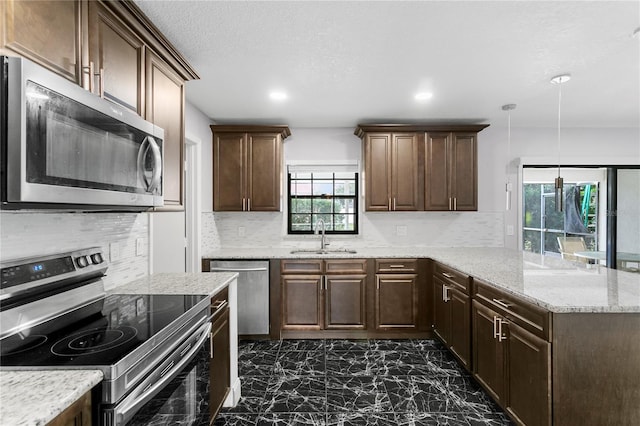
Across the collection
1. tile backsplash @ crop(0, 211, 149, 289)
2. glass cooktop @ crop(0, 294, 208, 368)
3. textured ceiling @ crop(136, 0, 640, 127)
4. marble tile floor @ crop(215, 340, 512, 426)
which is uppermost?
textured ceiling @ crop(136, 0, 640, 127)

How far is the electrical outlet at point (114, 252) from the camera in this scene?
2.01 m

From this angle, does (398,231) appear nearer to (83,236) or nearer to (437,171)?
(437,171)

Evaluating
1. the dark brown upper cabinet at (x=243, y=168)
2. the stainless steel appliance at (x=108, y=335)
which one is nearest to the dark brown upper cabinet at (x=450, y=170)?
→ the dark brown upper cabinet at (x=243, y=168)

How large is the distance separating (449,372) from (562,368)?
1317 millimetres

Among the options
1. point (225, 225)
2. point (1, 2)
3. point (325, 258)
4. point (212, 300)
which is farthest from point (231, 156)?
point (1, 2)

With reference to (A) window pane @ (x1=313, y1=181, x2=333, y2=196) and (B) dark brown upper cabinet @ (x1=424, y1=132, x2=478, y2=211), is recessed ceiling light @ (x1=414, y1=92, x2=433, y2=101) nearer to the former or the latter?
(B) dark brown upper cabinet @ (x1=424, y1=132, x2=478, y2=211)

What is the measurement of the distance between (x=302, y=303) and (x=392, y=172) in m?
1.75

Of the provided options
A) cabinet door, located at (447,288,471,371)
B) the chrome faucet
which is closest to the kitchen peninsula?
cabinet door, located at (447,288,471,371)

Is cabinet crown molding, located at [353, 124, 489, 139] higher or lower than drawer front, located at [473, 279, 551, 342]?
higher

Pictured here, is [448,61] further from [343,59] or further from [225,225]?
[225,225]

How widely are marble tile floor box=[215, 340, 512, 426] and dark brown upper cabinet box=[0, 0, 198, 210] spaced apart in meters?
1.53

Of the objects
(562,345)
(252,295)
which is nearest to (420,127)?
(252,295)

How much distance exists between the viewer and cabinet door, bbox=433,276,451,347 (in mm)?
3066

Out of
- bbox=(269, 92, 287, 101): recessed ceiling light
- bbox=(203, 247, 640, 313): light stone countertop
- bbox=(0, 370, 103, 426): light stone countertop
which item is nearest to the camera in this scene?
bbox=(0, 370, 103, 426): light stone countertop
